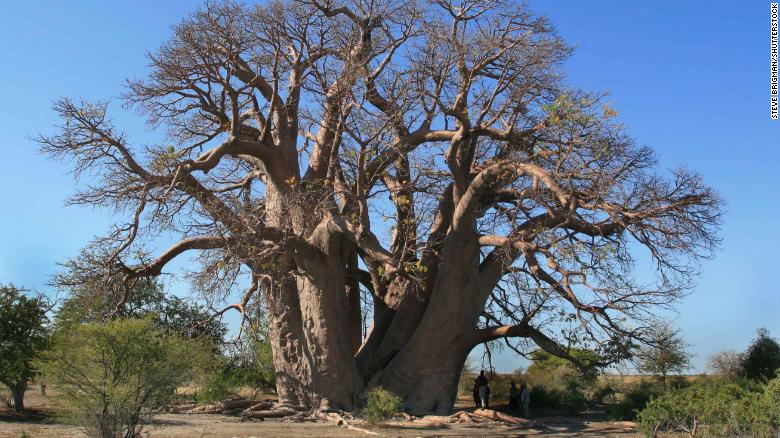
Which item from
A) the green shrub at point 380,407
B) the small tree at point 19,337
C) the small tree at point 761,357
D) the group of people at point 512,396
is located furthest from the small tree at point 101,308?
the small tree at point 761,357

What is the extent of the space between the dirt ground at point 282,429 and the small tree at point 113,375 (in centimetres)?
200

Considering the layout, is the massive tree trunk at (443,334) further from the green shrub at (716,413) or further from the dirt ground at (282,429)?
the green shrub at (716,413)

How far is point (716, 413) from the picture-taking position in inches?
409

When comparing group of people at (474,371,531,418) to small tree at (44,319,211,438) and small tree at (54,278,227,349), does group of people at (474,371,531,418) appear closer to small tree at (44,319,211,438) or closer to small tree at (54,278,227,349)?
small tree at (54,278,227,349)

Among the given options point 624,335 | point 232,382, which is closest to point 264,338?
point 232,382

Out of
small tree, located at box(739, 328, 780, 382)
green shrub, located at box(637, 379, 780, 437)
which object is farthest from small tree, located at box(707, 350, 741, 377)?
green shrub, located at box(637, 379, 780, 437)

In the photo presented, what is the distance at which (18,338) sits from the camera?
15328mm

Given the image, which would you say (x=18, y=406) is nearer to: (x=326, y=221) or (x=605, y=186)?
(x=326, y=221)

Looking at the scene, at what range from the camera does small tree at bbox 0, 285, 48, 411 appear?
1474 cm

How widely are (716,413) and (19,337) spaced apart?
12867 mm

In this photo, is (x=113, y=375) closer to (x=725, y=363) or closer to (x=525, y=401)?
(x=525, y=401)

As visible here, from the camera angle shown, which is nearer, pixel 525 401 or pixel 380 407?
pixel 380 407

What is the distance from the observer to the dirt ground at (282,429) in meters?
11.8

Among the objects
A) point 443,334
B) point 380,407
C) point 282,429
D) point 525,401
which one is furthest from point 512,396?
point 282,429
